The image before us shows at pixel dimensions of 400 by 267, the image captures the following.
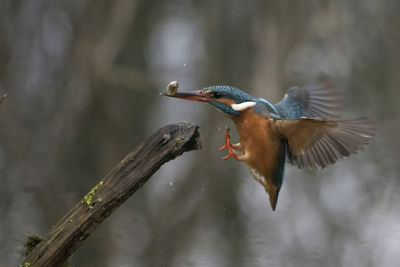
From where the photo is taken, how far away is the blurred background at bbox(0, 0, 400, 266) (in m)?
4.24

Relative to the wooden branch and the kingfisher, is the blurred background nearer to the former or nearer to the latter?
the kingfisher

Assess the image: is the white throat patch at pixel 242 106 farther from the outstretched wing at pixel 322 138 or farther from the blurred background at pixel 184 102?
the blurred background at pixel 184 102

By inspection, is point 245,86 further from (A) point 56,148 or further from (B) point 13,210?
(B) point 13,210

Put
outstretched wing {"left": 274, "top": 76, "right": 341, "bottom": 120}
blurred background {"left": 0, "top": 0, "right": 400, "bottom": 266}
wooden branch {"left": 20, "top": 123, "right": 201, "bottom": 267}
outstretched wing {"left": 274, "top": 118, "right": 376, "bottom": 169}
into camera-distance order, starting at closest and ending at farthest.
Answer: wooden branch {"left": 20, "top": 123, "right": 201, "bottom": 267} < outstretched wing {"left": 274, "top": 118, "right": 376, "bottom": 169} < outstretched wing {"left": 274, "top": 76, "right": 341, "bottom": 120} < blurred background {"left": 0, "top": 0, "right": 400, "bottom": 266}

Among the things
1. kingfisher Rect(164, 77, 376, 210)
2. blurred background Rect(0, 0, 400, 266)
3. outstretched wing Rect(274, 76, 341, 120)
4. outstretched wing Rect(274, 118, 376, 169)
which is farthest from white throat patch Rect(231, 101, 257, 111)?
blurred background Rect(0, 0, 400, 266)

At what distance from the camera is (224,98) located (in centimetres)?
232

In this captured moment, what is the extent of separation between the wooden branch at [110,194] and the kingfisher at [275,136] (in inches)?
11.6

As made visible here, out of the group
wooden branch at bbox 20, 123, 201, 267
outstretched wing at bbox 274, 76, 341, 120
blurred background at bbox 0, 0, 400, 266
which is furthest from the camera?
blurred background at bbox 0, 0, 400, 266

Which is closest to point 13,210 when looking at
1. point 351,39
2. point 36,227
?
point 36,227

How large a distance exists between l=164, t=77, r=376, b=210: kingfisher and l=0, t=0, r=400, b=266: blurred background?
1.56 m

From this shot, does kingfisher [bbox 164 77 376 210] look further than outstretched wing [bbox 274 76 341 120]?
No

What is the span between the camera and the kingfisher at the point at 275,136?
228 cm

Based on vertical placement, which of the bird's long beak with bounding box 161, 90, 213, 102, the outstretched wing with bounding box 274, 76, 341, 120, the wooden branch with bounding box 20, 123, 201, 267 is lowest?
the wooden branch with bounding box 20, 123, 201, 267

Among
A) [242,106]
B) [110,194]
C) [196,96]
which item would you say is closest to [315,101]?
[242,106]
